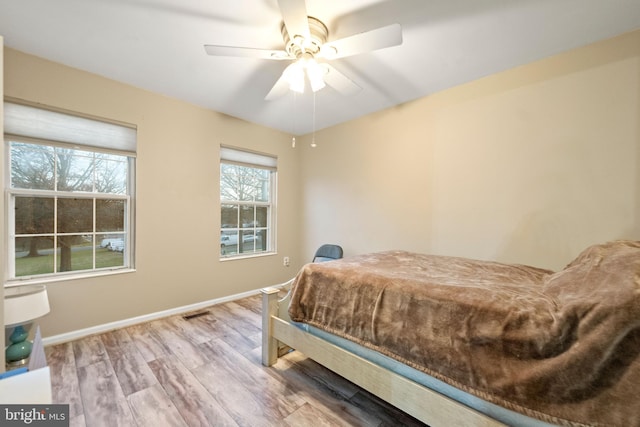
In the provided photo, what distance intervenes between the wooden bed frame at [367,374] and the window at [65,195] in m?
1.78

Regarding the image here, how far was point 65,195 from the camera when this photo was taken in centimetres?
226

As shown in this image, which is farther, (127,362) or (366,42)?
(127,362)

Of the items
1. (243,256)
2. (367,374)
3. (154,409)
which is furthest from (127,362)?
(367,374)

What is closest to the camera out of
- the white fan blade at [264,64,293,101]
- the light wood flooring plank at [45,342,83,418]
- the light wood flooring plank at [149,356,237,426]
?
the light wood flooring plank at [149,356,237,426]

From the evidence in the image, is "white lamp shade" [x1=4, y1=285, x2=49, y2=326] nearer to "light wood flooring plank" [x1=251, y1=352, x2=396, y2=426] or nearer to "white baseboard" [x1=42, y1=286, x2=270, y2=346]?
"white baseboard" [x1=42, y1=286, x2=270, y2=346]

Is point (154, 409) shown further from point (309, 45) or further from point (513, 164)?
point (513, 164)

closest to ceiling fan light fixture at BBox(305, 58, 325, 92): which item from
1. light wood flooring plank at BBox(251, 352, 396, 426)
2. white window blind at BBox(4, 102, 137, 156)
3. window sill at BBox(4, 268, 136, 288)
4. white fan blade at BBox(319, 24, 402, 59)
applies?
white fan blade at BBox(319, 24, 402, 59)

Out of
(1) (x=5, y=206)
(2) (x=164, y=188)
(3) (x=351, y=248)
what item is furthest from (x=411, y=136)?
(1) (x=5, y=206)

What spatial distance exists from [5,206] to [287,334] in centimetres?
250

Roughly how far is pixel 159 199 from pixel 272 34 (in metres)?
2.02

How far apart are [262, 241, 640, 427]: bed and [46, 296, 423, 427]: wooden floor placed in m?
0.25

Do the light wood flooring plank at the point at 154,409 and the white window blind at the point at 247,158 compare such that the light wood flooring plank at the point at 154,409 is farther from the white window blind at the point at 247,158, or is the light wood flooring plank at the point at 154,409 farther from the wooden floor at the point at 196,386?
the white window blind at the point at 247,158

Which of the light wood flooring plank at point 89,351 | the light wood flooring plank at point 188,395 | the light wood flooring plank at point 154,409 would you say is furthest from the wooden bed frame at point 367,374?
the light wood flooring plank at point 89,351

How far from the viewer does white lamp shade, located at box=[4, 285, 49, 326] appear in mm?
1703
